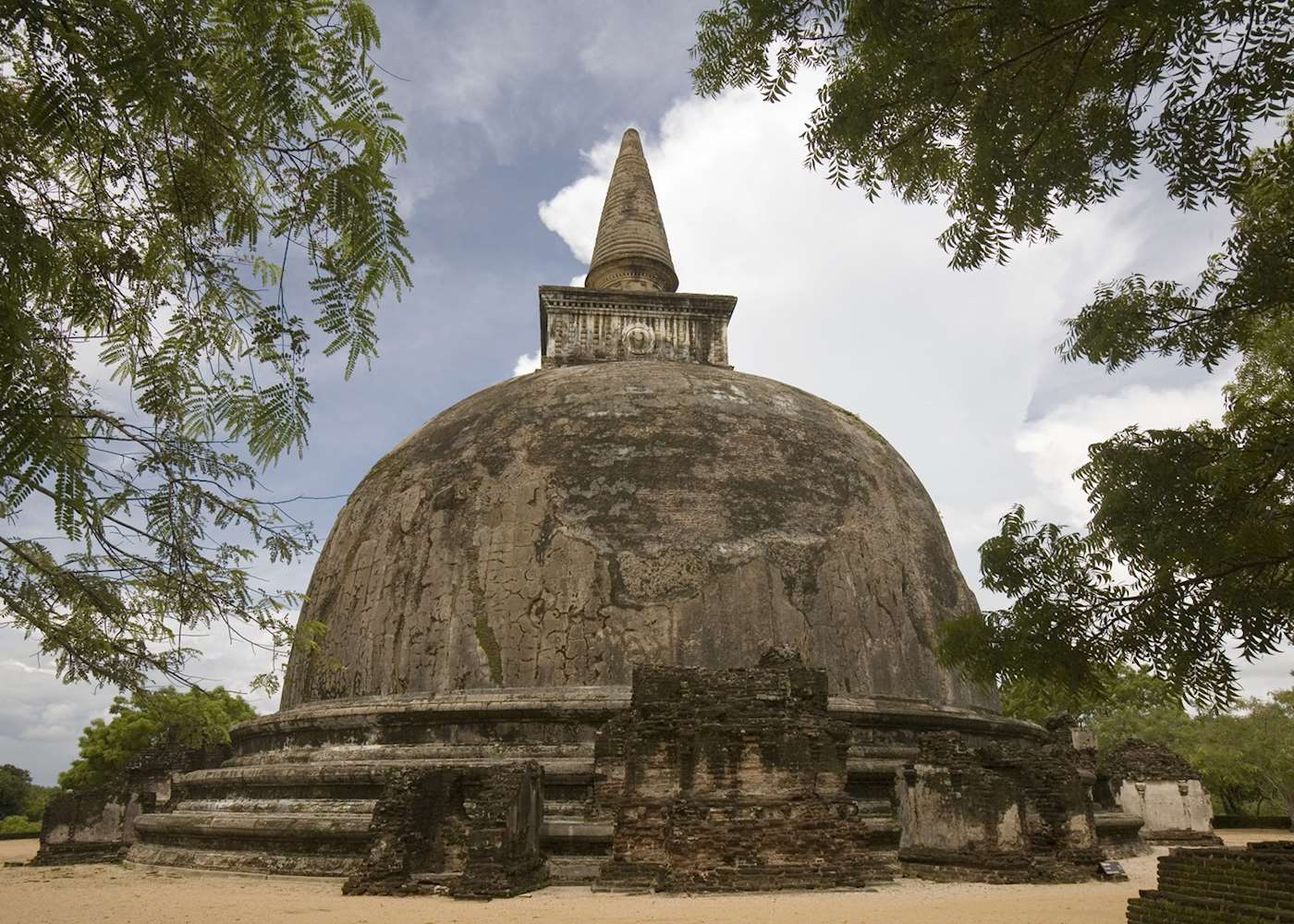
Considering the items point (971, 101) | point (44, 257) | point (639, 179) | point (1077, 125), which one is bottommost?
point (44, 257)

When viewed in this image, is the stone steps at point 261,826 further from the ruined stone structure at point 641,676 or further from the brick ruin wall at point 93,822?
the brick ruin wall at point 93,822

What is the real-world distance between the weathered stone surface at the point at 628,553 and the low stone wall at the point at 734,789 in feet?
6.17

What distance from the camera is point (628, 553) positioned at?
10.5 meters

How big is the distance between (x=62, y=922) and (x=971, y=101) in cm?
802

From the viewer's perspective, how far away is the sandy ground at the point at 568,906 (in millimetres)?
6121

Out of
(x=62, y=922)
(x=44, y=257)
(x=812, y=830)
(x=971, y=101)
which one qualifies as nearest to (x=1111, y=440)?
(x=971, y=101)

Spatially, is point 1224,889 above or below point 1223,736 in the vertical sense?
below

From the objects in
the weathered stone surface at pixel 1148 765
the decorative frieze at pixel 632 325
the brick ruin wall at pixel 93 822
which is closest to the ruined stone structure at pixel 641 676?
the decorative frieze at pixel 632 325

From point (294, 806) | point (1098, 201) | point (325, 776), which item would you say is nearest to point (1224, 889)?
point (1098, 201)

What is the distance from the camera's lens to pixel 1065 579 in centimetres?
469

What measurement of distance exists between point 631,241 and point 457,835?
12.0m

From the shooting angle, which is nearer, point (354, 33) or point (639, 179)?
point (354, 33)

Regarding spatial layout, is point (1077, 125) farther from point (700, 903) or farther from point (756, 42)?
point (700, 903)

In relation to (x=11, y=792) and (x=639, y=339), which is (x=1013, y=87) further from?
(x=11, y=792)
